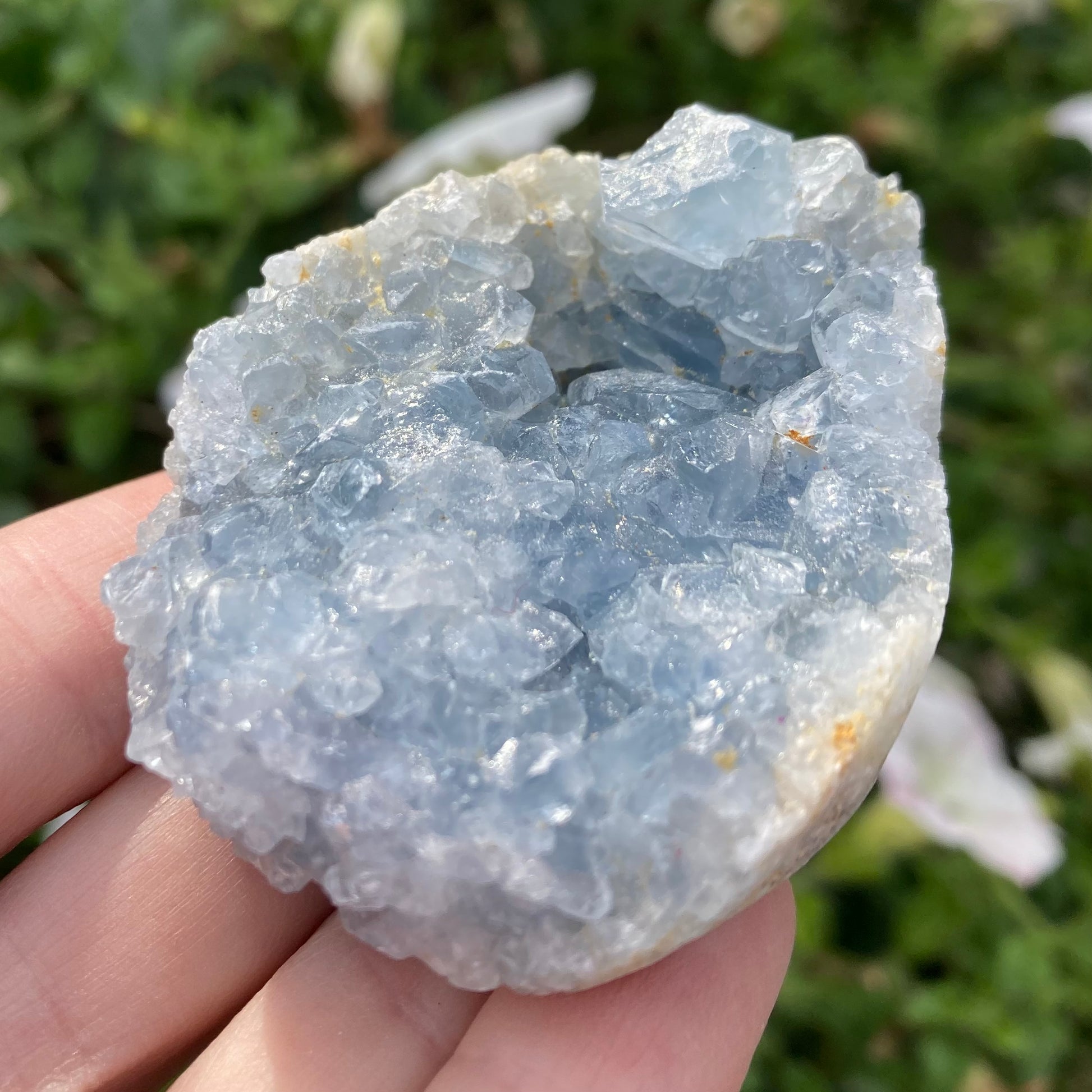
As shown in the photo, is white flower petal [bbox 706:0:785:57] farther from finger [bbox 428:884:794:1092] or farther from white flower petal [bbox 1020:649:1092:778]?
finger [bbox 428:884:794:1092]

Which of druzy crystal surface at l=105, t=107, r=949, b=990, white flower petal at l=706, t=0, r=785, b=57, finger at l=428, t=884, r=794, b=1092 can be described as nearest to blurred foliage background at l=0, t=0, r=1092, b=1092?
white flower petal at l=706, t=0, r=785, b=57

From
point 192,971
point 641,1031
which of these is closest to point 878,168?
point 641,1031

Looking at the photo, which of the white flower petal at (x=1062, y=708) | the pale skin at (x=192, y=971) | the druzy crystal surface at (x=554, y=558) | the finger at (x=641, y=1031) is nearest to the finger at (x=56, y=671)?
the pale skin at (x=192, y=971)

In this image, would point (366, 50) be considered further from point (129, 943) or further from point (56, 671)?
point (129, 943)

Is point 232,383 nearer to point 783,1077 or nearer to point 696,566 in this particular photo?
point 696,566

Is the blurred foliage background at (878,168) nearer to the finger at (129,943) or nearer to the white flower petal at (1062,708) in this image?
the white flower petal at (1062,708)

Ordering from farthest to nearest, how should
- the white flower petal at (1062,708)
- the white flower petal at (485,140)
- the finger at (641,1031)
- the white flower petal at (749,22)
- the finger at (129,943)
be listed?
the white flower petal at (749,22), the white flower petal at (485,140), the white flower petal at (1062,708), the finger at (129,943), the finger at (641,1031)
